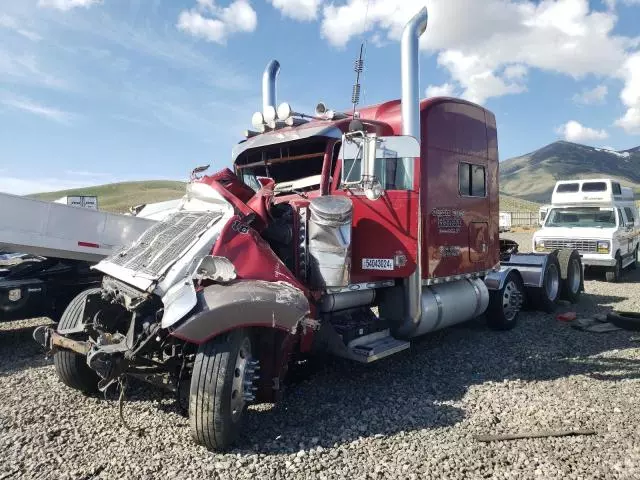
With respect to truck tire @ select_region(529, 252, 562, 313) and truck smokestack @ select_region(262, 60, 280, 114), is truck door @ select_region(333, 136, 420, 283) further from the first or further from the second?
truck tire @ select_region(529, 252, 562, 313)

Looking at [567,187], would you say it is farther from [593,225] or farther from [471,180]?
[471,180]

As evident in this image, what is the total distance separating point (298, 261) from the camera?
504 centimetres

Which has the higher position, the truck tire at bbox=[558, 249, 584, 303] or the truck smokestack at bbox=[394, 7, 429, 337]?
the truck smokestack at bbox=[394, 7, 429, 337]

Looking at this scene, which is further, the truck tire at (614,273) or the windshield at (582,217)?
the windshield at (582,217)

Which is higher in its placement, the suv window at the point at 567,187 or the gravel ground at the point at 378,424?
the suv window at the point at 567,187

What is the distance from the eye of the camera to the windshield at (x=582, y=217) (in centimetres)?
1359

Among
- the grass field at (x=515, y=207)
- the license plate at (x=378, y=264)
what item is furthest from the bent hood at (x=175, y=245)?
the grass field at (x=515, y=207)

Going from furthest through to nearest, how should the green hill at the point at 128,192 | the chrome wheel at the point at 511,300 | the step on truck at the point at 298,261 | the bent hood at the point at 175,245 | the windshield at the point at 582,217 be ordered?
the green hill at the point at 128,192
the windshield at the point at 582,217
the chrome wheel at the point at 511,300
the bent hood at the point at 175,245
the step on truck at the point at 298,261

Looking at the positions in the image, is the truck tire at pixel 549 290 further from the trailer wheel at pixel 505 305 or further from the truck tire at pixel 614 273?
the truck tire at pixel 614 273

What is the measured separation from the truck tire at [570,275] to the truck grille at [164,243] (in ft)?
26.3

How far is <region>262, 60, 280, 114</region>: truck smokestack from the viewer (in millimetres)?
8086

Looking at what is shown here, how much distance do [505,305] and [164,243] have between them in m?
5.73

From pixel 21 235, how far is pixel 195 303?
185 inches

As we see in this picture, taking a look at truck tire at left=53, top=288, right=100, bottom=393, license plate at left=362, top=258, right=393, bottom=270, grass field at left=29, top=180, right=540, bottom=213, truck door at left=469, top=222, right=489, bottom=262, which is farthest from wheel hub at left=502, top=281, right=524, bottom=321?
grass field at left=29, top=180, right=540, bottom=213
